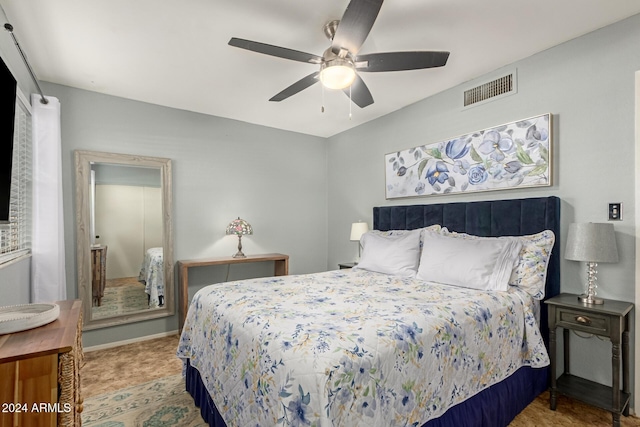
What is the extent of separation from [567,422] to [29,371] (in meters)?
2.83

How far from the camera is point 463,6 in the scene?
6.61 feet

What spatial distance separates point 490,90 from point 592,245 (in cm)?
160

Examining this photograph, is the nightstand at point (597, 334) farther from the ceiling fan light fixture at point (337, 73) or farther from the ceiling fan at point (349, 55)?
the ceiling fan light fixture at point (337, 73)

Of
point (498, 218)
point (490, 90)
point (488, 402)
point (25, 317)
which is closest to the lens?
point (25, 317)

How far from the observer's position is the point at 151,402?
2246mm

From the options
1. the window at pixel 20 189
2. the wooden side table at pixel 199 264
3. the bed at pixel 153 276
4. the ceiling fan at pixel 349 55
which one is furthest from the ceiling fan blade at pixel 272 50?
the bed at pixel 153 276

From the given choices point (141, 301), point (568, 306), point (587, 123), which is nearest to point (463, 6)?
point (587, 123)

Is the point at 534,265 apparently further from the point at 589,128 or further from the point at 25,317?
the point at 25,317

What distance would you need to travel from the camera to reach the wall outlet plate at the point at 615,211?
2.19m

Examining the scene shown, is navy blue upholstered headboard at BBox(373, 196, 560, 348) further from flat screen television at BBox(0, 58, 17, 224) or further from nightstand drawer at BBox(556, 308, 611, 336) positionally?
flat screen television at BBox(0, 58, 17, 224)

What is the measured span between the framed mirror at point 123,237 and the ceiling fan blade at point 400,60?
8.52 feet

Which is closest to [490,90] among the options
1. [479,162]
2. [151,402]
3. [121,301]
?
[479,162]

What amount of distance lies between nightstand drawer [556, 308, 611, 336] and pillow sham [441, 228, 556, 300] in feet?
0.56

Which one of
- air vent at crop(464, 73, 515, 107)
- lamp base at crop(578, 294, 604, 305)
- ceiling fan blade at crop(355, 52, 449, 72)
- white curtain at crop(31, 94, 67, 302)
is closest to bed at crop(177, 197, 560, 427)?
lamp base at crop(578, 294, 604, 305)
